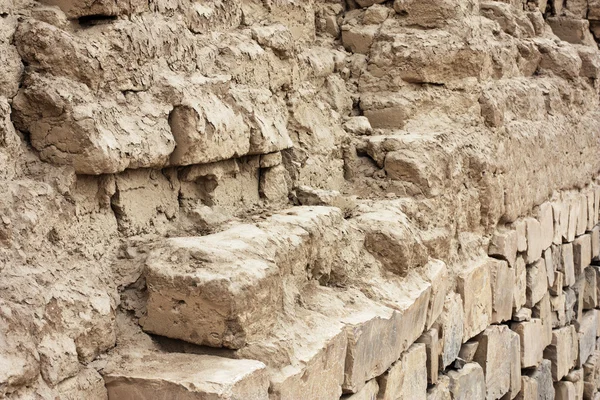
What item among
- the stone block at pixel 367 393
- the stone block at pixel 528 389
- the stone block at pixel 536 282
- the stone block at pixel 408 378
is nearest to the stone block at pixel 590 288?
the stone block at pixel 536 282

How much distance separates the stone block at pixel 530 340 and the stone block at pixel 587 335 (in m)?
1.40

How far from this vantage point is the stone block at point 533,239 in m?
5.51

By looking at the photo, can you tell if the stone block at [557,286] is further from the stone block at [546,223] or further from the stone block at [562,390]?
the stone block at [562,390]

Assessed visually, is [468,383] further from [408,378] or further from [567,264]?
[567,264]

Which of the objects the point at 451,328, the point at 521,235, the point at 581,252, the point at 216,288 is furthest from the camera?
the point at 581,252

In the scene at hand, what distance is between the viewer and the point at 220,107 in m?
3.04

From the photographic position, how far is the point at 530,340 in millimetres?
5504

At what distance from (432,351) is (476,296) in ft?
2.58

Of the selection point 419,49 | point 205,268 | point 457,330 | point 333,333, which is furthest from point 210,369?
point 419,49

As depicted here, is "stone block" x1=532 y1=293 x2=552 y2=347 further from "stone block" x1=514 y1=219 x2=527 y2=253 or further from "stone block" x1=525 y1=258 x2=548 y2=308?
"stone block" x1=514 y1=219 x2=527 y2=253

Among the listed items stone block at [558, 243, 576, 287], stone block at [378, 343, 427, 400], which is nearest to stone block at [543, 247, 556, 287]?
stone block at [558, 243, 576, 287]

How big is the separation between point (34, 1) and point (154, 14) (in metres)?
0.45

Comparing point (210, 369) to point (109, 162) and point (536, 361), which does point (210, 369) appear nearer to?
point (109, 162)

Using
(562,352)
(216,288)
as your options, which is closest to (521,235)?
(562,352)
